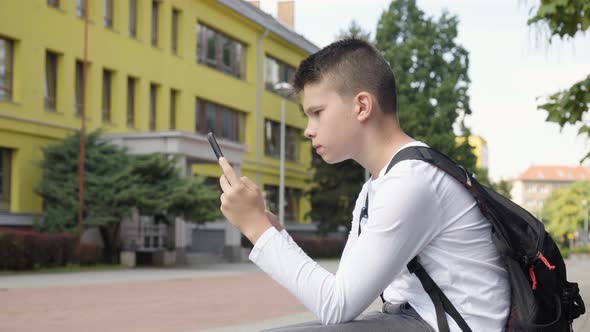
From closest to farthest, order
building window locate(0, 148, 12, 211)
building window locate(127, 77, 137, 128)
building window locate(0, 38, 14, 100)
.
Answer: building window locate(0, 38, 14, 100), building window locate(0, 148, 12, 211), building window locate(127, 77, 137, 128)

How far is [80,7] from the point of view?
98.0ft

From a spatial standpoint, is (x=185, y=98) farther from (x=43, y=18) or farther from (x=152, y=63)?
(x=43, y=18)

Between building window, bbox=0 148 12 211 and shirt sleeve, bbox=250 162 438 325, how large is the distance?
25790 millimetres

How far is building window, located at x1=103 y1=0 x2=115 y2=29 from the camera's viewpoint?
31.5m

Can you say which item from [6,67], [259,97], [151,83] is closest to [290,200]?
[259,97]

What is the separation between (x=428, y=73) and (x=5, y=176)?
26.9 metres

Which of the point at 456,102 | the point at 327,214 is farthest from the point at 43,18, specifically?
the point at 456,102

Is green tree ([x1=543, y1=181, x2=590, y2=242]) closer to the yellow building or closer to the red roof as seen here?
the red roof

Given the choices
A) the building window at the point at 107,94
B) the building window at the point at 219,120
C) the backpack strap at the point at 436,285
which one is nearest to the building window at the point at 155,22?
the building window at the point at 107,94

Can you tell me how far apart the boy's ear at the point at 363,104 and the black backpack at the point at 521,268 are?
0.50ft

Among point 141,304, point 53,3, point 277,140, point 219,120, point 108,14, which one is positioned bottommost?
point 141,304

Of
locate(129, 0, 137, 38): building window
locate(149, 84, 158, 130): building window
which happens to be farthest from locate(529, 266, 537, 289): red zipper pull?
locate(149, 84, 158, 130): building window

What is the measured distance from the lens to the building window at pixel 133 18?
33.2 metres

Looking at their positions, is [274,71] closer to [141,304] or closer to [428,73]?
[428,73]
